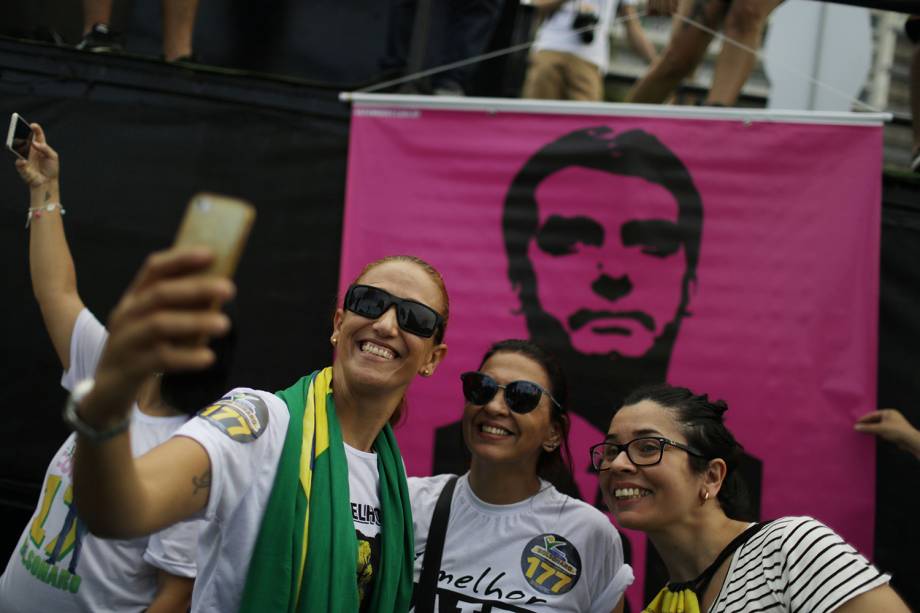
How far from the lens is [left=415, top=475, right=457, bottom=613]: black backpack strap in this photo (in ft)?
7.36

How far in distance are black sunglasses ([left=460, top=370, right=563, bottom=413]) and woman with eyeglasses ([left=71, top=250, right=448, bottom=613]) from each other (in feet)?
0.99

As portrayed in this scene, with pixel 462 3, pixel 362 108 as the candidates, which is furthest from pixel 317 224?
pixel 462 3

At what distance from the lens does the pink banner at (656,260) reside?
3.16 m

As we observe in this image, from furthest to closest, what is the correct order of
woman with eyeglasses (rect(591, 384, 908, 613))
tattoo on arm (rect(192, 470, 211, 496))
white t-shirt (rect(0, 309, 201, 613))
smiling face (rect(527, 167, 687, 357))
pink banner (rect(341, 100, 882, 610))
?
1. smiling face (rect(527, 167, 687, 357))
2. pink banner (rect(341, 100, 882, 610))
3. white t-shirt (rect(0, 309, 201, 613))
4. woman with eyeglasses (rect(591, 384, 908, 613))
5. tattoo on arm (rect(192, 470, 211, 496))

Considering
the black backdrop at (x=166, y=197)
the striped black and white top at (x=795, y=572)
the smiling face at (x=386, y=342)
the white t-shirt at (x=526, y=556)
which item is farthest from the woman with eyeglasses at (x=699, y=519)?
the black backdrop at (x=166, y=197)

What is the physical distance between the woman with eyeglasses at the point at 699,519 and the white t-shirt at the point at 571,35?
2.66 meters

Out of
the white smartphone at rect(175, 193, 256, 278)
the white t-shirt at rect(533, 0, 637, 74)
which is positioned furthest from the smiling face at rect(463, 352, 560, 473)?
the white t-shirt at rect(533, 0, 637, 74)

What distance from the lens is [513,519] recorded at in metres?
2.38

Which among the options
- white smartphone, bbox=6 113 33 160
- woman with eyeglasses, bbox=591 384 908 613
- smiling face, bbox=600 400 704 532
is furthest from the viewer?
white smartphone, bbox=6 113 33 160

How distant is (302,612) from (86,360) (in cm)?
110

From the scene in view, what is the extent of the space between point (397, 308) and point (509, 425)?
0.58 m

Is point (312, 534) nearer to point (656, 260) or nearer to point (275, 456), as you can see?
point (275, 456)

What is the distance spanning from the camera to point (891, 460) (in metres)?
3.22

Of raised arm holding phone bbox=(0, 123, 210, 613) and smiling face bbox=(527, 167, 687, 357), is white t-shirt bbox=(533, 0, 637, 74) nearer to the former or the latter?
smiling face bbox=(527, 167, 687, 357)
